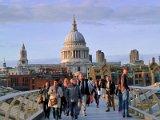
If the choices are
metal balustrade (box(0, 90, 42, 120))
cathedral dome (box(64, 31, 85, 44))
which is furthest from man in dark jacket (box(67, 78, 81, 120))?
cathedral dome (box(64, 31, 85, 44))

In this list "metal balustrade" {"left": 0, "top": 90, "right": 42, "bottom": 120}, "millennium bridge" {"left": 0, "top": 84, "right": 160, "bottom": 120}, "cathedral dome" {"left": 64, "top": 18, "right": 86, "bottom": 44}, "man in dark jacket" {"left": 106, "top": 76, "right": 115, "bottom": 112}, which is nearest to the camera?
"metal balustrade" {"left": 0, "top": 90, "right": 42, "bottom": 120}

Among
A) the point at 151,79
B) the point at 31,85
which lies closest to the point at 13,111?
the point at 31,85

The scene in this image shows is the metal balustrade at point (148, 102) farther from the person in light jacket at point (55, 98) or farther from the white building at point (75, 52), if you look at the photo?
the white building at point (75, 52)

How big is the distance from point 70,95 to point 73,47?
487ft

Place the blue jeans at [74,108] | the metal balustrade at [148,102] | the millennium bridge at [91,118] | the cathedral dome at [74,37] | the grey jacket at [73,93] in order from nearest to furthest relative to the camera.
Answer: the millennium bridge at [91,118] → the metal balustrade at [148,102] → the grey jacket at [73,93] → the blue jeans at [74,108] → the cathedral dome at [74,37]

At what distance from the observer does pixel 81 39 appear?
557ft

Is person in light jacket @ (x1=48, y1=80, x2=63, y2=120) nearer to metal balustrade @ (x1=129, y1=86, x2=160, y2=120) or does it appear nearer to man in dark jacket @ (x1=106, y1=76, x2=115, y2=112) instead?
metal balustrade @ (x1=129, y1=86, x2=160, y2=120)

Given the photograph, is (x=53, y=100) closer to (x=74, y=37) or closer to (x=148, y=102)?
(x=148, y=102)

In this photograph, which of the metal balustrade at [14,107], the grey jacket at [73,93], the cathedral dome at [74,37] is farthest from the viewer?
the cathedral dome at [74,37]

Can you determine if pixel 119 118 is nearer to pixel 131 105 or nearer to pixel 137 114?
pixel 137 114

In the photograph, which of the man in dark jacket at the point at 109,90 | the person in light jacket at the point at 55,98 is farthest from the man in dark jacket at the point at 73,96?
the man in dark jacket at the point at 109,90

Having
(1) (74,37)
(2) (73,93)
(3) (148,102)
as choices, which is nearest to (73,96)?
(2) (73,93)

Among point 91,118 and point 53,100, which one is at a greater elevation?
point 53,100

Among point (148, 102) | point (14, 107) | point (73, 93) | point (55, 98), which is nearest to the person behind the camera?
point (14, 107)
